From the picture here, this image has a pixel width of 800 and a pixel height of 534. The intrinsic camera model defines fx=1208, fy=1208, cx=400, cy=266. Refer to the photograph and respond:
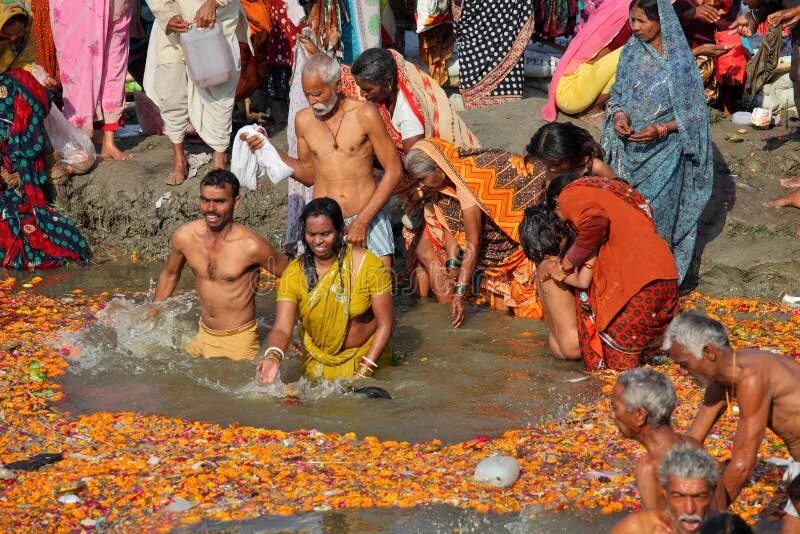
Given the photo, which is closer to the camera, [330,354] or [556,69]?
[330,354]

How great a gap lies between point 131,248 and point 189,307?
2.28 meters

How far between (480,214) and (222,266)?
80.1 inches

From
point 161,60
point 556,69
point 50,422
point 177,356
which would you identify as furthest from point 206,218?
point 556,69

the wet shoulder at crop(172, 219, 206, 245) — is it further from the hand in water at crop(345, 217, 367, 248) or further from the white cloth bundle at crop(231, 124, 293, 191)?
the hand in water at crop(345, 217, 367, 248)

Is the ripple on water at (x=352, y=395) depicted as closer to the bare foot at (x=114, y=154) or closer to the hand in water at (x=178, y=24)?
the hand in water at (x=178, y=24)

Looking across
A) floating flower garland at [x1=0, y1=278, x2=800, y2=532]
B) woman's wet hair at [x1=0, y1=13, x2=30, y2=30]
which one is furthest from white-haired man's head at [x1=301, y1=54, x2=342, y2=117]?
woman's wet hair at [x1=0, y1=13, x2=30, y2=30]

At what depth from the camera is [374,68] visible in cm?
841

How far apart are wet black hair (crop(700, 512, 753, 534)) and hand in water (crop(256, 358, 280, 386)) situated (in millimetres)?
3322

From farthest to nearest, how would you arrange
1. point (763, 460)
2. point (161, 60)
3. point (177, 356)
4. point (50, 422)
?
point (161, 60), point (177, 356), point (50, 422), point (763, 460)

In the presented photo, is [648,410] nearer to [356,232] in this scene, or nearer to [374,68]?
[356,232]

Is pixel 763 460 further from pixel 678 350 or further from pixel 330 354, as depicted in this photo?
pixel 330 354

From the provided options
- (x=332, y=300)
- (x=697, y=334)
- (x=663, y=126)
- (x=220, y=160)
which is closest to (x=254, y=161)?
(x=332, y=300)

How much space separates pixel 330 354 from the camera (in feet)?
24.0

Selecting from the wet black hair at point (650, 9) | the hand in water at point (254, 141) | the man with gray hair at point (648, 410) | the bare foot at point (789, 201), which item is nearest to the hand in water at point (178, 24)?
the hand in water at point (254, 141)
